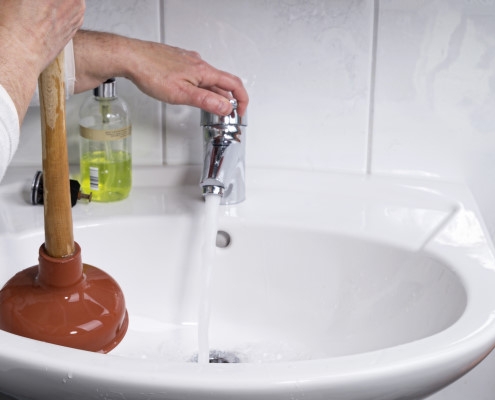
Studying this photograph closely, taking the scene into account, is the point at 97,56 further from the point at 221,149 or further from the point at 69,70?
the point at 221,149

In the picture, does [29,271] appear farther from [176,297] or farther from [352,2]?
[352,2]

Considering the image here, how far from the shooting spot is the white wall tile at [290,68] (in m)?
0.88

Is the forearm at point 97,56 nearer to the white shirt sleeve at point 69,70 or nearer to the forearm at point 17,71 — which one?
the white shirt sleeve at point 69,70

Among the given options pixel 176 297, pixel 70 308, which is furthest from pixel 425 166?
pixel 70 308

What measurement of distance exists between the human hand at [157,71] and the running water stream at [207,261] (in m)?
0.10

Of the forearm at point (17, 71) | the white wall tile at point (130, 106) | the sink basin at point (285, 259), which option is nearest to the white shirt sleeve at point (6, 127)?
the forearm at point (17, 71)

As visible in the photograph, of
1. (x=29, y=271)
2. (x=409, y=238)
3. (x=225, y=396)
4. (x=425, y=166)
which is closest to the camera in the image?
(x=225, y=396)

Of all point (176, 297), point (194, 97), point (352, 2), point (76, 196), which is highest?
point (352, 2)

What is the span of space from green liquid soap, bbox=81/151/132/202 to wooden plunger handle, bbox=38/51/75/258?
256 millimetres

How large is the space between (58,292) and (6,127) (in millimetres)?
155

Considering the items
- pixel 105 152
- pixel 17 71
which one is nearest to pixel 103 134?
pixel 105 152

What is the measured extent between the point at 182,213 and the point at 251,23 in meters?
0.22

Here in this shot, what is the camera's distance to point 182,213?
863mm

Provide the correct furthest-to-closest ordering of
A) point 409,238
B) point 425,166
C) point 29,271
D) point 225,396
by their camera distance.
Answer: point 425,166 < point 409,238 < point 29,271 < point 225,396
